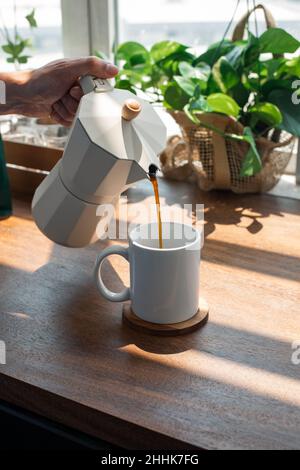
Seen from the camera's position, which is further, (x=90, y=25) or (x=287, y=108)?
(x=90, y=25)

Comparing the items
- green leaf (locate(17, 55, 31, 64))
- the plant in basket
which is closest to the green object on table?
the plant in basket

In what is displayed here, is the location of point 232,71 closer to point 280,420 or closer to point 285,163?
point 285,163

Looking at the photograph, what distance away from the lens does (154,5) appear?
4.71 ft

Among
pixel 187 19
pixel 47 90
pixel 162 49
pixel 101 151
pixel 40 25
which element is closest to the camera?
pixel 101 151

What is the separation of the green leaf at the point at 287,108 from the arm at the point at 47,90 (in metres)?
0.36

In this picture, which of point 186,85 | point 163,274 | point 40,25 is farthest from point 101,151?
point 40,25

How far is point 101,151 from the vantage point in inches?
26.8

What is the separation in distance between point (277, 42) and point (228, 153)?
215 mm

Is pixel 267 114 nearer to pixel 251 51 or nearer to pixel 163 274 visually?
pixel 251 51

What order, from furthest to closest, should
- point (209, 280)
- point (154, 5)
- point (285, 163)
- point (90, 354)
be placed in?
point (154, 5) → point (285, 163) → point (209, 280) → point (90, 354)

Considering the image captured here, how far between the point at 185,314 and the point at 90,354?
13cm

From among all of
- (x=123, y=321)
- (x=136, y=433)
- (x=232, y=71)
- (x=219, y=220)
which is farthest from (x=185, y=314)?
(x=232, y=71)

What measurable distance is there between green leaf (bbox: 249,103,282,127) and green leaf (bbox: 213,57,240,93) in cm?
6

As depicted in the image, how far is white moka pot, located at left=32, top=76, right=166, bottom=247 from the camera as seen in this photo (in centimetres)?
68
